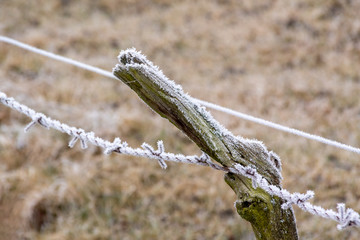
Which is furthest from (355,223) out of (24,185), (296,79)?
(296,79)

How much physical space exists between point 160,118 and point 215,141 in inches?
135

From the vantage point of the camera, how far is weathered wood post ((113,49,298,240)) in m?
1.09

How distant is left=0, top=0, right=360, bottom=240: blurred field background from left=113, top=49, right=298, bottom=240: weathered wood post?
6.09 ft

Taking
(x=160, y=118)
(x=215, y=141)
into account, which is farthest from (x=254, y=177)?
(x=160, y=118)

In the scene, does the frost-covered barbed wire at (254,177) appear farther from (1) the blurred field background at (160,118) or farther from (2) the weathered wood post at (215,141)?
(1) the blurred field background at (160,118)

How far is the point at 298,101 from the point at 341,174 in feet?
5.67

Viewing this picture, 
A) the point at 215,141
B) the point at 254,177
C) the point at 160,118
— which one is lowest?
the point at 254,177

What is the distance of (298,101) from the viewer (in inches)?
195

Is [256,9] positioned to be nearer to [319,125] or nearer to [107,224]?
[319,125]

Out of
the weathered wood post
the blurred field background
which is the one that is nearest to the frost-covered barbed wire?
the weathered wood post

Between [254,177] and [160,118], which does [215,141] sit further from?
[160,118]

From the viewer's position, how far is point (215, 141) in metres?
1.13

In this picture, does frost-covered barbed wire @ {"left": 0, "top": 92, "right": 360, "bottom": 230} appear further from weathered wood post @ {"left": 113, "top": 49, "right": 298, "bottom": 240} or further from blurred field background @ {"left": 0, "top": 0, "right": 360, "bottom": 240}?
blurred field background @ {"left": 0, "top": 0, "right": 360, "bottom": 240}

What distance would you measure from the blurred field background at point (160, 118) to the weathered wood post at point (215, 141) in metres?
1.86
